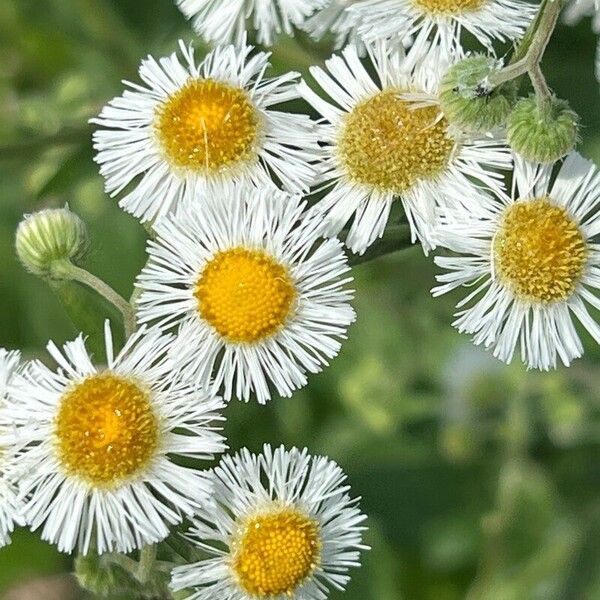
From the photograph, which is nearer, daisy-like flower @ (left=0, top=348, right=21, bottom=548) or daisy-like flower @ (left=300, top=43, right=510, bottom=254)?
daisy-like flower @ (left=0, top=348, right=21, bottom=548)

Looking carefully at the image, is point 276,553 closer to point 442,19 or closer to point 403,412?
point 442,19

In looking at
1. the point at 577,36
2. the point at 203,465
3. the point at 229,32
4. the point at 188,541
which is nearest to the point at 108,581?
the point at 188,541

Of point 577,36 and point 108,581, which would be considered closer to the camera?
point 108,581

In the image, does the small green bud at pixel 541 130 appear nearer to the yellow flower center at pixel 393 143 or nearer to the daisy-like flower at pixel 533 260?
the daisy-like flower at pixel 533 260

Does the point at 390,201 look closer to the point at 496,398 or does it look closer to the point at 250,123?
the point at 250,123

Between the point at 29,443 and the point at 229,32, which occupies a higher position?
the point at 229,32

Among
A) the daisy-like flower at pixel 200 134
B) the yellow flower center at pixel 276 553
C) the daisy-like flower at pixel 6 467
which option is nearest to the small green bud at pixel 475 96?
the daisy-like flower at pixel 200 134

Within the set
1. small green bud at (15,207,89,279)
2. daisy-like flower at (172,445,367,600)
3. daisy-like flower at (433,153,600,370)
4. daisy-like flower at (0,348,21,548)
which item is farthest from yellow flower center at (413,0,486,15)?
daisy-like flower at (0,348,21,548)

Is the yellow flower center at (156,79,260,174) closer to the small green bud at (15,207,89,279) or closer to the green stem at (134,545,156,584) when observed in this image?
the small green bud at (15,207,89,279)
